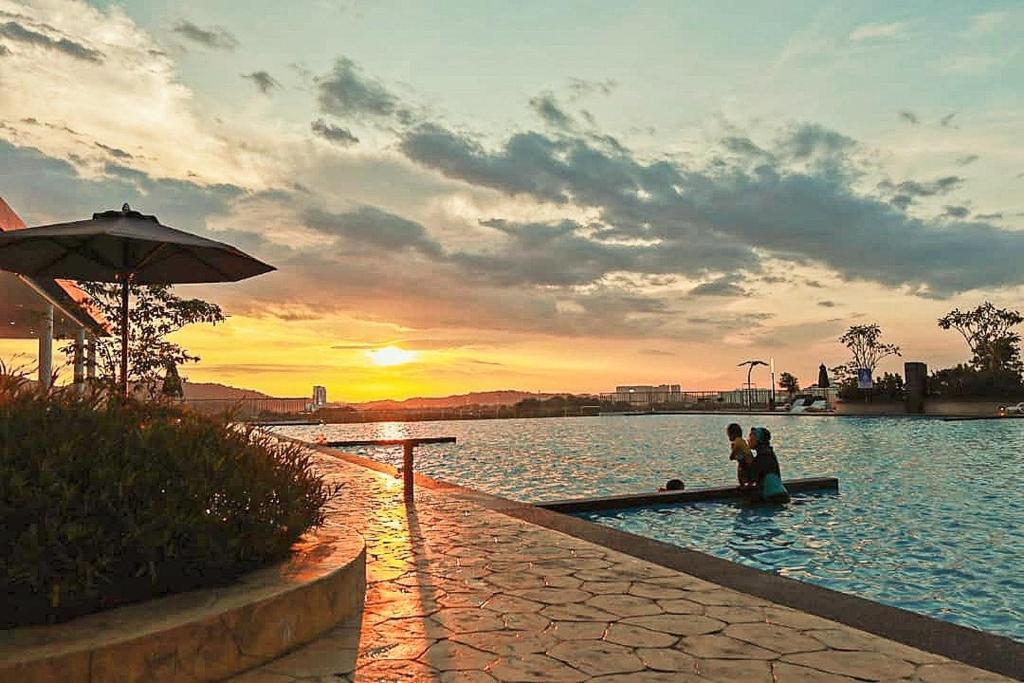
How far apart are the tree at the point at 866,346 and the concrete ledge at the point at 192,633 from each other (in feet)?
241

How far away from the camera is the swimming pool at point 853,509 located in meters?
7.88

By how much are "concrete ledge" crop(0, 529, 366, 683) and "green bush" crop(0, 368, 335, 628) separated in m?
0.14

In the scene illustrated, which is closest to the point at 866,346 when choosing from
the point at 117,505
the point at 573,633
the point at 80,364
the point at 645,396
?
the point at 645,396

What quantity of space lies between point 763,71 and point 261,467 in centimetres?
1443

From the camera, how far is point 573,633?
4320 millimetres

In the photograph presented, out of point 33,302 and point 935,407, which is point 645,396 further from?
point 33,302

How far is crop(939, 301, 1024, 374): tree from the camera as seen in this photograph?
188ft

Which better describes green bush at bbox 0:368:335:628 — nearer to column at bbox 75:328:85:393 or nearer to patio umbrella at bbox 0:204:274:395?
column at bbox 75:328:85:393

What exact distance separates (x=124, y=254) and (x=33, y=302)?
51.2 feet

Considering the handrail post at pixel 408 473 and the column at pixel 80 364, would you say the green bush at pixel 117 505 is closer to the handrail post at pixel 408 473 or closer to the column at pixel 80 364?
the column at pixel 80 364

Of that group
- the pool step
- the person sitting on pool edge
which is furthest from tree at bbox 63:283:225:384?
the person sitting on pool edge

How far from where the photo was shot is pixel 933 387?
48.2 meters

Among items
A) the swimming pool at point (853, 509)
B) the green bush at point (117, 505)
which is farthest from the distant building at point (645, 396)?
the green bush at point (117, 505)

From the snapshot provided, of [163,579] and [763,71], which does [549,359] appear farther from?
[163,579]
